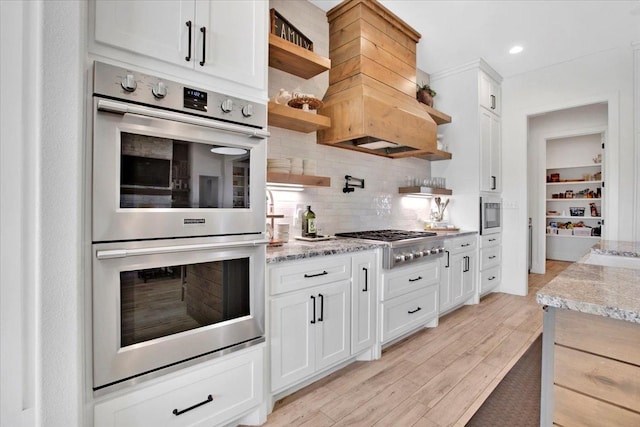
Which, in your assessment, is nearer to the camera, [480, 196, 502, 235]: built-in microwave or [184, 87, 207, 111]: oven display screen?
[184, 87, 207, 111]: oven display screen

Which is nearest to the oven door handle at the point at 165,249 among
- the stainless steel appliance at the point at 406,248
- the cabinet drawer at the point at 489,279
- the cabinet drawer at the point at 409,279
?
the stainless steel appliance at the point at 406,248

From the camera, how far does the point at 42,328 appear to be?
3.34 ft

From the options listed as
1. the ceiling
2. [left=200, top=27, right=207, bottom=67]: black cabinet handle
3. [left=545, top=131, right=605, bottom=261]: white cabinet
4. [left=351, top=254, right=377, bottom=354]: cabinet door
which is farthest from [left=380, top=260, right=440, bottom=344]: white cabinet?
[left=545, top=131, right=605, bottom=261]: white cabinet

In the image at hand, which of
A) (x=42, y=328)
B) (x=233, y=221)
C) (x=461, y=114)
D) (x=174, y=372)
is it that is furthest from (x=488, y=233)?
(x=42, y=328)

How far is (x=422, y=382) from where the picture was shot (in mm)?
2084

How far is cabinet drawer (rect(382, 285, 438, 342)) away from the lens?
96.1 inches

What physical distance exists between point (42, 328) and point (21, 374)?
0.16 metres

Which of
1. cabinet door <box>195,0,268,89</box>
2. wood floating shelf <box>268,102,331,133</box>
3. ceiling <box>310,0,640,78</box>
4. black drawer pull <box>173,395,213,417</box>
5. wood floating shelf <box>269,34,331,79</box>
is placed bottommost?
black drawer pull <box>173,395,213,417</box>

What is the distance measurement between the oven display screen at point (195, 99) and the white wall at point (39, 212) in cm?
40

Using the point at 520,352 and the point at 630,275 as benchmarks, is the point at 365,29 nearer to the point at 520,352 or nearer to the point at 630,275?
the point at 630,275

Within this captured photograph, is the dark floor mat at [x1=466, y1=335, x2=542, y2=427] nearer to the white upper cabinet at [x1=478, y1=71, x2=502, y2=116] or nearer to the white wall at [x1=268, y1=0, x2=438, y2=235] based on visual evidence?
the white wall at [x1=268, y1=0, x2=438, y2=235]

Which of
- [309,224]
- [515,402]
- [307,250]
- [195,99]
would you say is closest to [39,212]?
[195,99]

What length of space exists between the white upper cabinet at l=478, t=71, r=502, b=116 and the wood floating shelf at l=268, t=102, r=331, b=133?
254 cm

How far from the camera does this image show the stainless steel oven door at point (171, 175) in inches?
45.6
